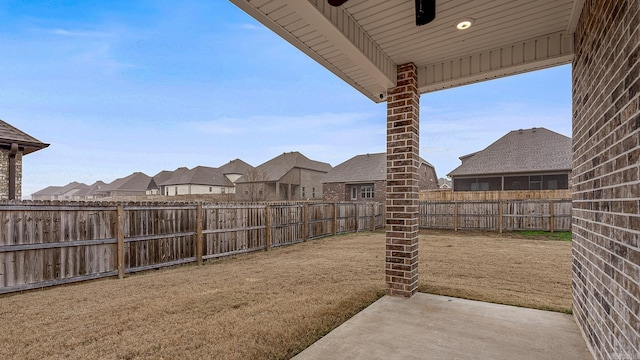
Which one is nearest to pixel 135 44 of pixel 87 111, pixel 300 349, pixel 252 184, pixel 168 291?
pixel 252 184

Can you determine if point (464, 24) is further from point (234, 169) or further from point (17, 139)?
point (234, 169)

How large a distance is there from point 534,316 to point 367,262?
4.14 meters

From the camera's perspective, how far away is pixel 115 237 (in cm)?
616

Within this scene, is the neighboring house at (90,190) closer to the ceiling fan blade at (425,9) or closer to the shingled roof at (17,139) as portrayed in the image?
the shingled roof at (17,139)

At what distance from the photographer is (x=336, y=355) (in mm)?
2508

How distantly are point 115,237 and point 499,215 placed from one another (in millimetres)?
14999

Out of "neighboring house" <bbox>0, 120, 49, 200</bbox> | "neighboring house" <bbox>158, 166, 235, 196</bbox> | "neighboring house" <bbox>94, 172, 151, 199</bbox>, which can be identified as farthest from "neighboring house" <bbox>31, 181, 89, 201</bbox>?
"neighboring house" <bbox>0, 120, 49, 200</bbox>

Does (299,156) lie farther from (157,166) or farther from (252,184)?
(157,166)

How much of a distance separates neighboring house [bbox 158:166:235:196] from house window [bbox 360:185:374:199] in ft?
79.0

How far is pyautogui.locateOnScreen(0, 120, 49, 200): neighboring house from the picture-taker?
10.5 metres

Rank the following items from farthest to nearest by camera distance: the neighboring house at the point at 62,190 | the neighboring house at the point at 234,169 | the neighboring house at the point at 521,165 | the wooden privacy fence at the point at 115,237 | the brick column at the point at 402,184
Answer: the neighboring house at the point at 62,190 → the neighboring house at the point at 234,169 → the neighboring house at the point at 521,165 → the wooden privacy fence at the point at 115,237 → the brick column at the point at 402,184

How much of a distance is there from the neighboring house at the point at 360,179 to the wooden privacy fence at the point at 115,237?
16.7 m

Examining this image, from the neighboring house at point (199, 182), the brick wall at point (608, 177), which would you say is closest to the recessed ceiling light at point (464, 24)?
the brick wall at point (608, 177)

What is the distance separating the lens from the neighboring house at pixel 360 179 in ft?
83.8
